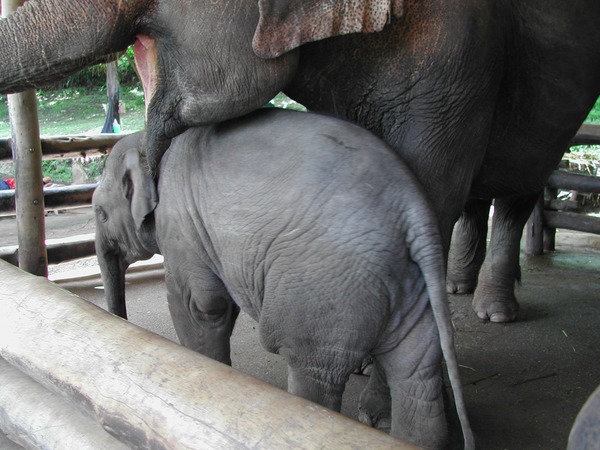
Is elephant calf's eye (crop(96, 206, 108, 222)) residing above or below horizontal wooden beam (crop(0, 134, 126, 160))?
above

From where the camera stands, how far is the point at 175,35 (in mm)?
2447

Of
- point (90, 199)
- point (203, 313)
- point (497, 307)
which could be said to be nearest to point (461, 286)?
point (497, 307)

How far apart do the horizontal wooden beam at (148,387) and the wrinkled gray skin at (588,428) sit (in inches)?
15.9

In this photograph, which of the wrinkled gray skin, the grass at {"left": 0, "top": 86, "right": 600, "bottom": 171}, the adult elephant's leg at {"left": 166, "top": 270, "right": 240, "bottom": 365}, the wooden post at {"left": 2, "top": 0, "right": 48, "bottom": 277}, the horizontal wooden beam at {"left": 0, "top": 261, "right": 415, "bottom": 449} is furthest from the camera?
the grass at {"left": 0, "top": 86, "right": 600, "bottom": 171}

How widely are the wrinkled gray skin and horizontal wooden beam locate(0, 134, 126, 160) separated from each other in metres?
4.08

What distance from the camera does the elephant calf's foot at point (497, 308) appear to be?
4.26 metres

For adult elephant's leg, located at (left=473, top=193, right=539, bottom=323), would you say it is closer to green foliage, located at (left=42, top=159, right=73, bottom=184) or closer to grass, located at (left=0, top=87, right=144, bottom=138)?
grass, located at (left=0, top=87, right=144, bottom=138)

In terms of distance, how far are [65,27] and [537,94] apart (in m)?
1.87

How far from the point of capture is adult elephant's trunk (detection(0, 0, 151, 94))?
2406 mm

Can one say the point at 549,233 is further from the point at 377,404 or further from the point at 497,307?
the point at 377,404

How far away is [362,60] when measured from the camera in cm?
265

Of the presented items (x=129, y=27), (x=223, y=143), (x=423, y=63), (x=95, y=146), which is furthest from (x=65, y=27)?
(x=95, y=146)

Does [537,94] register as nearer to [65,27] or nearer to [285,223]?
[285,223]

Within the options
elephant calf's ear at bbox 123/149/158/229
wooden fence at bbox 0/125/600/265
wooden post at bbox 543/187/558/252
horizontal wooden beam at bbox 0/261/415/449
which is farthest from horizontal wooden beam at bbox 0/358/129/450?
wooden post at bbox 543/187/558/252
